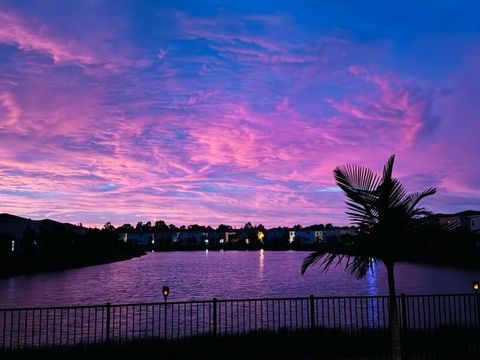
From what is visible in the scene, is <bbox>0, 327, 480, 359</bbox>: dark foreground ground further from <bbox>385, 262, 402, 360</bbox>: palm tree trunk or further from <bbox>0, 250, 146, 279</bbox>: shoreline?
<bbox>0, 250, 146, 279</bbox>: shoreline

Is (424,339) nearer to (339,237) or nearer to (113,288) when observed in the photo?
(339,237)

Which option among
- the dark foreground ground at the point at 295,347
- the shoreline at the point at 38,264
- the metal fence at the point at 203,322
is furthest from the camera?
the shoreline at the point at 38,264

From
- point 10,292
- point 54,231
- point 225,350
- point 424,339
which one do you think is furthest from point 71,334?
point 54,231

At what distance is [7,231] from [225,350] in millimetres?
126460

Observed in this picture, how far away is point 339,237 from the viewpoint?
897cm

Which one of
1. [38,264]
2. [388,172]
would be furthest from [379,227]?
[38,264]

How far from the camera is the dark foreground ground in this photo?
13.2 meters

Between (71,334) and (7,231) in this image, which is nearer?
(71,334)

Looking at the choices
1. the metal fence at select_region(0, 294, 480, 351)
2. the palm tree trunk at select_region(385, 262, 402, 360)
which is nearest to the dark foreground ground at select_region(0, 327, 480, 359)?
the metal fence at select_region(0, 294, 480, 351)

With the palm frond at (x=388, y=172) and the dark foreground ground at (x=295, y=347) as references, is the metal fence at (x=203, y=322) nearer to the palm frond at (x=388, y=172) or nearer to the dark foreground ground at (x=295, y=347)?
the dark foreground ground at (x=295, y=347)

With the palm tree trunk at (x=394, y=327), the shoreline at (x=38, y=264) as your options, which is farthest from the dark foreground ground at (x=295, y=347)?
the shoreline at (x=38, y=264)

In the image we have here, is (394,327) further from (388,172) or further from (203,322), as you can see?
(203,322)

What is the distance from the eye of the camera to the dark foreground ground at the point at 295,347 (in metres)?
13.2

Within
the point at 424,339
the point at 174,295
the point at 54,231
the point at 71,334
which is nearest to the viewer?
the point at 424,339
